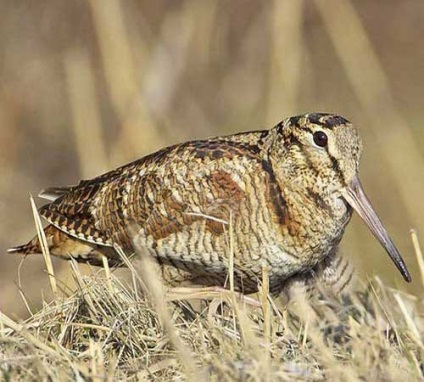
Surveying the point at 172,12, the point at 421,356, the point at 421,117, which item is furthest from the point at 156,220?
the point at 172,12

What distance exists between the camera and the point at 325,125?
430 cm

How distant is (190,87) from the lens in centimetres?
1009

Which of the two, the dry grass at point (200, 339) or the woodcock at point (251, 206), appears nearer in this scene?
the dry grass at point (200, 339)

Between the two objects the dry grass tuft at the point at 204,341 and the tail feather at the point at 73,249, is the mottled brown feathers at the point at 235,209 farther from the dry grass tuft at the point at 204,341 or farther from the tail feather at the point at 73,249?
the dry grass tuft at the point at 204,341

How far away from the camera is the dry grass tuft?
3.40 m

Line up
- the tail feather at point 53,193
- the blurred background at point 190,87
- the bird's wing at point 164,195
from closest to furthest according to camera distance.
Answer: the bird's wing at point 164,195
the tail feather at point 53,193
the blurred background at point 190,87

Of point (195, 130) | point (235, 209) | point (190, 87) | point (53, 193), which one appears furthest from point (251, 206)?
point (190, 87)

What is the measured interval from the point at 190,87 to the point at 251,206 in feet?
18.8

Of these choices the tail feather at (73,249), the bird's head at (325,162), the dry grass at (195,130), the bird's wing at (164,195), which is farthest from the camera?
the tail feather at (73,249)

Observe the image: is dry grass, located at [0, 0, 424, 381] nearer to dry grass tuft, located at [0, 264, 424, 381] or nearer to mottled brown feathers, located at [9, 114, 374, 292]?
dry grass tuft, located at [0, 264, 424, 381]

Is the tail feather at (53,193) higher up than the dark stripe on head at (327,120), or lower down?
lower down

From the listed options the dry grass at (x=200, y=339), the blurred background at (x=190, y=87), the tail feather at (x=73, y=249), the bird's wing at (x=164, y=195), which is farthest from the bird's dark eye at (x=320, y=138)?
the blurred background at (x=190, y=87)

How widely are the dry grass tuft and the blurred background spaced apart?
7.88ft

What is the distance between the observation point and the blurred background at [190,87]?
7371mm
